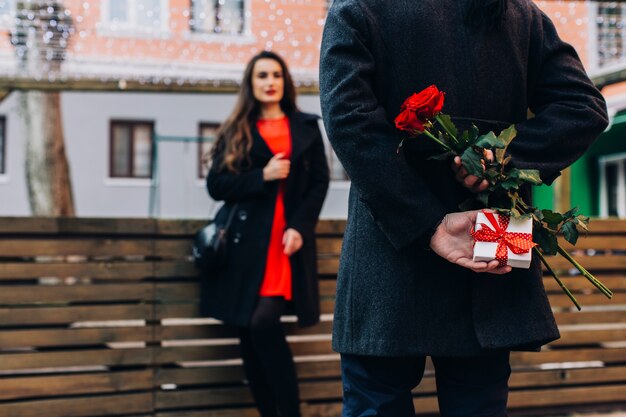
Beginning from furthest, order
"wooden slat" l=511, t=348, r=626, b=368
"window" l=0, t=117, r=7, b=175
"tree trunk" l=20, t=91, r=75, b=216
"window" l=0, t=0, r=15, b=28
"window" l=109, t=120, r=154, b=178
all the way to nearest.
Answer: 1. "window" l=109, t=120, r=154, b=178
2. "window" l=0, t=117, r=7, b=175
3. "tree trunk" l=20, t=91, r=75, b=216
4. "window" l=0, t=0, r=15, b=28
5. "wooden slat" l=511, t=348, r=626, b=368

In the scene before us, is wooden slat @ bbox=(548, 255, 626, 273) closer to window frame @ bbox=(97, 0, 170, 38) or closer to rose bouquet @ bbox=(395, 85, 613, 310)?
rose bouquet @ bbox=(395, 85, 613, 310)

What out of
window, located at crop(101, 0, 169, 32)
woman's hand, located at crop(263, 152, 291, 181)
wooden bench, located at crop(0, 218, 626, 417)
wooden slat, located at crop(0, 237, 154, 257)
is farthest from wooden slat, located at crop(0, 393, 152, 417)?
window, located at crop(101, 0, 169, 32)

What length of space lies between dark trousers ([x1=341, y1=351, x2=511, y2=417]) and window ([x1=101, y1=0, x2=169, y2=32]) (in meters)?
3.95

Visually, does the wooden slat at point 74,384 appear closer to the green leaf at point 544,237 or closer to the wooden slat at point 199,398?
the wooden slat at point 199,398

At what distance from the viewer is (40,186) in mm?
10695

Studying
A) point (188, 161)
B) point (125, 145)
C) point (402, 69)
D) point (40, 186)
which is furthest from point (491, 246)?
point (125, 145)

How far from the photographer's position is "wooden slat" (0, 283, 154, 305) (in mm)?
4102

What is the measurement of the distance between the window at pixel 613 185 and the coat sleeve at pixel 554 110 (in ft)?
36.6

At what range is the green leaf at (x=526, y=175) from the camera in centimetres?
193

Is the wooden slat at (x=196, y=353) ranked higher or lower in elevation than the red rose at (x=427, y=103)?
lower

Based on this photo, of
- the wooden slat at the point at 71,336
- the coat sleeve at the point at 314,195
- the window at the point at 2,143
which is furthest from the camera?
the window at the point at 2,143

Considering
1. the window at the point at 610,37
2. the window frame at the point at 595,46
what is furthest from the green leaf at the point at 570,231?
the window at the point at 610,37

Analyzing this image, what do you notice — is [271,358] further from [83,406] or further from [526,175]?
[526,175]

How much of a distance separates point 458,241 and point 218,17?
4268mm
